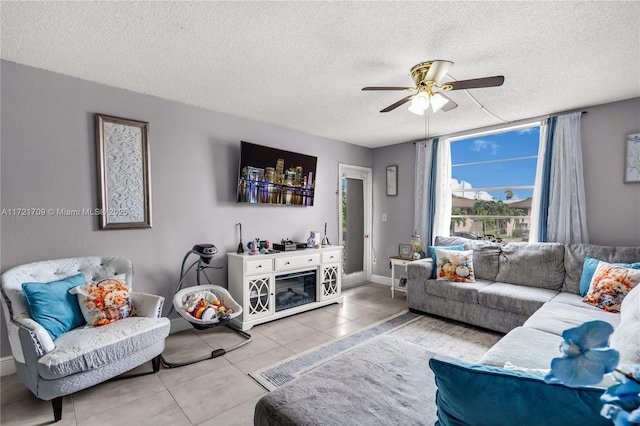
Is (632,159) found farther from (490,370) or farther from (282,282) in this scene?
(282,282)

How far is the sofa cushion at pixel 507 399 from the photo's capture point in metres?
0.66

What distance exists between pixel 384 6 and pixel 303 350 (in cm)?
280

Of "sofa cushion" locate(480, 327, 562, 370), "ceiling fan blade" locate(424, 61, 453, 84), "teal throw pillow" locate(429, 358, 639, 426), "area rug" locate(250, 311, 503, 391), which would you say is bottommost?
"area rug" locate(250, 311, 503, 391)

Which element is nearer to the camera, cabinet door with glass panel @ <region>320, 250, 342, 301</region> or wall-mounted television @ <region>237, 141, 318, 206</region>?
wall-mounted television @ <region>237, 141, 318, 206</region>

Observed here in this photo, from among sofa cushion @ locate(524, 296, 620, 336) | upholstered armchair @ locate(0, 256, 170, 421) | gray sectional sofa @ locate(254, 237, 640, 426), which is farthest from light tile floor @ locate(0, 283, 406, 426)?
sofa cushion @ locate(524, 296, 620, 336)

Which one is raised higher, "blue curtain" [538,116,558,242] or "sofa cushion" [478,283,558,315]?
"blue curtain" [538,116,558,242]

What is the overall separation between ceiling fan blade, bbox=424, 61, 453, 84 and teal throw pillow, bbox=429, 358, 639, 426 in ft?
6.72

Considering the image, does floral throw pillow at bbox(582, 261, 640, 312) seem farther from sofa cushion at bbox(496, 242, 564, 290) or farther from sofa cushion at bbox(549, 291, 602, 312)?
sofa cushion at bbox(496, 242, 564, 290)

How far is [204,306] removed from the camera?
9.76 feet

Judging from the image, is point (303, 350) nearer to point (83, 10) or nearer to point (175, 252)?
point (175, 252)

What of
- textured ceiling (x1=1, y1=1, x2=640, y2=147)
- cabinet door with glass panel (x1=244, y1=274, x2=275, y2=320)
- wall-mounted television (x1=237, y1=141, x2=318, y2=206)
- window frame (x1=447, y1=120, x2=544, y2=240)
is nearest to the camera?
textured ceiling (x1=1, y1=1, x2=640, y2=147)

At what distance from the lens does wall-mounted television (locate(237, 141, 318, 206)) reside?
3770mm

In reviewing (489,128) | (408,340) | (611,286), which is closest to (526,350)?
(408,340)

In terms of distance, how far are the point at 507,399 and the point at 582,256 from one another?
3390mm
